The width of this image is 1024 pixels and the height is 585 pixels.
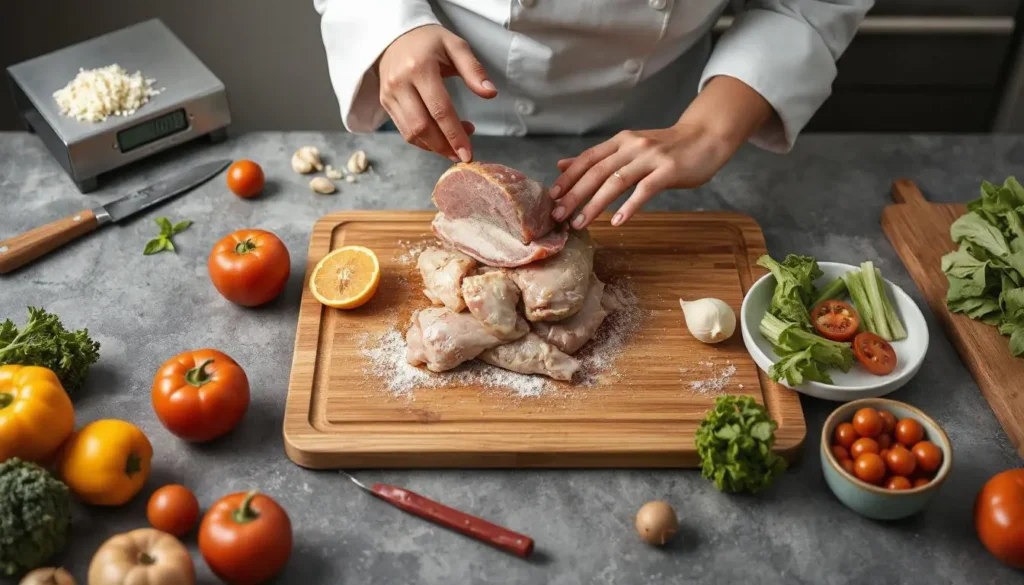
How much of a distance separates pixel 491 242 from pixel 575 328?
1.04ft

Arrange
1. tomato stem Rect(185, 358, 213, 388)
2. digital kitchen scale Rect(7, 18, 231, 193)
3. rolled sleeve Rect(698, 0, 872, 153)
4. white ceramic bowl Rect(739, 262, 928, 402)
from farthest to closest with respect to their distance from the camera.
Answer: digital kitchen scale Rect(7, 18, 231, 193), rolled sleeve Rect(698, 0, 872, 153), white ceramic bowl Rect(739, 262, 928, 402), tomato stem Rect(185, 358, 213, 388)

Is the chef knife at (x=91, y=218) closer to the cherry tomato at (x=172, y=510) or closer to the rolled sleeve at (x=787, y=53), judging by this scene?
the cherry tomato at (x=172, y=510)

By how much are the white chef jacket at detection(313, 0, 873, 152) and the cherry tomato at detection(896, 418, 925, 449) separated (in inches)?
38.2

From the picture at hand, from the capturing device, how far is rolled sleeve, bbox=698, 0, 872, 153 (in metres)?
2.65

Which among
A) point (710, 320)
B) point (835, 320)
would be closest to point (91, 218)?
point (710, 320)

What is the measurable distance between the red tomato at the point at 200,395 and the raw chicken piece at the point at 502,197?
0.71 metres

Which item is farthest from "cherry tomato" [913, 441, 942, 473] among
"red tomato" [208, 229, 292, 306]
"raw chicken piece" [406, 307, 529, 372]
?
"red tomato" [208, 229, 292, 306]

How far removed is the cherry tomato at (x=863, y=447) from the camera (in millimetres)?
2066

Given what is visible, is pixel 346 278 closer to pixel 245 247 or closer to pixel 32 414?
pixel 245 247

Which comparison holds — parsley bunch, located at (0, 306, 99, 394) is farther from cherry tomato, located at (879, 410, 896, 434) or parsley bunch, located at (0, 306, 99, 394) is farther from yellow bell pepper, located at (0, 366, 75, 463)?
cherry tomato, located at (879, 410, 896, 434)

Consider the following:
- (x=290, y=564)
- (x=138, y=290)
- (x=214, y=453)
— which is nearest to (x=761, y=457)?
(x=290, y=564)

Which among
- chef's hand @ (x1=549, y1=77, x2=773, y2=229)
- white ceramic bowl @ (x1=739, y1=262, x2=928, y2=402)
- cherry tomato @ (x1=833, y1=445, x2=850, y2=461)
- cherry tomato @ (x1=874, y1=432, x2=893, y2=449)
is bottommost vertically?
white ceramic bowl @ (x1=739, y1=262, x2=928, y2=402)

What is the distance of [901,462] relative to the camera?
2.04 metres

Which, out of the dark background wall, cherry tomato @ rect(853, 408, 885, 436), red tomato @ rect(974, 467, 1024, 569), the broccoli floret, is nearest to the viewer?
the broccoli floret
